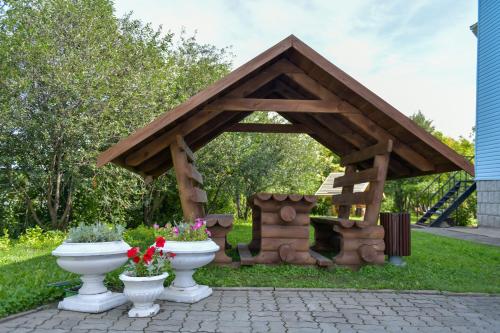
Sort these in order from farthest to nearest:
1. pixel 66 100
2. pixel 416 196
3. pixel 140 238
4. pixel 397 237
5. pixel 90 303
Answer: pixel 416 196, pixel 140 238, pixel 66 100, pixel 397 237, pixel 90 303

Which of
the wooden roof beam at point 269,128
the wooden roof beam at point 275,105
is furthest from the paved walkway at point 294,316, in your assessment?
the wooden roof beam at point 269,128

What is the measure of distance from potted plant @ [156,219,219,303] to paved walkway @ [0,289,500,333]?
15 centimetres

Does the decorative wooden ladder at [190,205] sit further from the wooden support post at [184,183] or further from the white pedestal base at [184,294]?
the white pedestal base at [184,294]

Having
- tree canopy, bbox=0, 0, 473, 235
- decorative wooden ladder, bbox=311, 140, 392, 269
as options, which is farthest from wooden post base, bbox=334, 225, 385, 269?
tree canopy, bbox=0, 0, 473, 235

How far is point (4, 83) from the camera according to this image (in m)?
11.5

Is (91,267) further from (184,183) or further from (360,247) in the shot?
(360,247)

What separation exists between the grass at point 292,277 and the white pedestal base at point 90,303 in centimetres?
42

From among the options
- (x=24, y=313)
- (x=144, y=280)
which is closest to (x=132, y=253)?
(x=144, y=280)

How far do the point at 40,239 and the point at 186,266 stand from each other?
7402 millimetres

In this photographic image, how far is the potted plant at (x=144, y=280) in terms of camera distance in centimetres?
491

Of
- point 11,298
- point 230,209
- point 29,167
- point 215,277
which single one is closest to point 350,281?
point 215,277

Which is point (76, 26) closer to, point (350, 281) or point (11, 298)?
point (11, 298)

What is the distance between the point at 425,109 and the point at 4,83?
113 ft

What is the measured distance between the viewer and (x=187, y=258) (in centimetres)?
566
